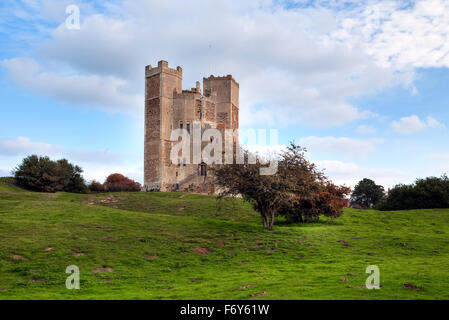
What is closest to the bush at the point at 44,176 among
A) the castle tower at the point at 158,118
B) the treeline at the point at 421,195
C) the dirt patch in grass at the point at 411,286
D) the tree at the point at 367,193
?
the castle tower at the point at 158,118

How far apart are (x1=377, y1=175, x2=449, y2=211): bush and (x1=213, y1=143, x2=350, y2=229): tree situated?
2000 centimetres

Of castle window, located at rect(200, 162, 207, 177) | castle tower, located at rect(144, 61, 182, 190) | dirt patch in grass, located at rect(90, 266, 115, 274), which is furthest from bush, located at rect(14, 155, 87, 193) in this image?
dirt patch in grass, located at rect(90, 266, 115, 274)

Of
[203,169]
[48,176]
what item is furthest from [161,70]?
[48,176]

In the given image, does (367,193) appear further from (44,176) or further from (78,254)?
(78,254)

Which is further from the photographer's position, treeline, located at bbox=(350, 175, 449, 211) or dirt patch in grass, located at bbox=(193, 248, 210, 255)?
treeline, located at bbox=(350, 175, 449, 211)

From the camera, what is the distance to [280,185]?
28.4 metres

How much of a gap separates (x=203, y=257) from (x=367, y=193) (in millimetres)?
80272

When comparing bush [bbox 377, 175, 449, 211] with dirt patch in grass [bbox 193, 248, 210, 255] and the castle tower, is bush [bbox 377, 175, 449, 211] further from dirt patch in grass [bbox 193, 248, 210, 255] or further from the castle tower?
the castle tower

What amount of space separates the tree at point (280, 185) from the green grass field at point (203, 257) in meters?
2.17

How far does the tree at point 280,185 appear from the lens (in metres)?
28.1

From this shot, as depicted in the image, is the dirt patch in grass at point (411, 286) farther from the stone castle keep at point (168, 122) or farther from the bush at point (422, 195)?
the stone castle keep at point (168, 122)

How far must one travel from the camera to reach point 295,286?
46.0 ft

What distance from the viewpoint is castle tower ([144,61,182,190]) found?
69125 mm
